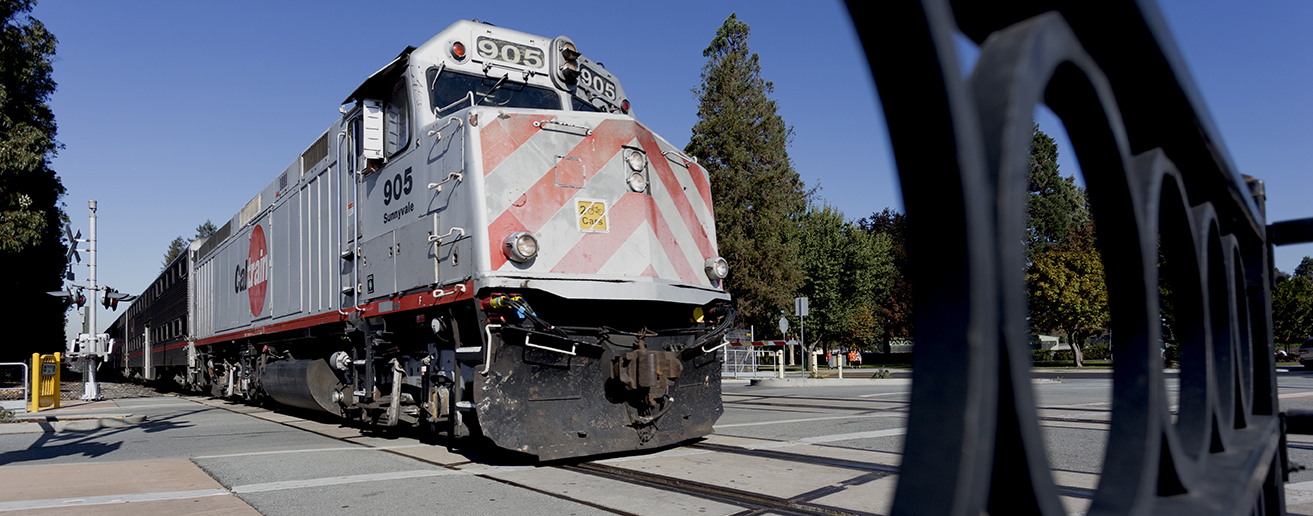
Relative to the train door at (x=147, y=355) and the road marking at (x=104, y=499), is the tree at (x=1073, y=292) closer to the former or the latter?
the train door at (x=147, y=355)

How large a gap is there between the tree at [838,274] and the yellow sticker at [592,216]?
3649 centimetres

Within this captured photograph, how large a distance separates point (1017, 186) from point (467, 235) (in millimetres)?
5785

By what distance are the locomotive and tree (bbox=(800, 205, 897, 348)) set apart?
35090mm

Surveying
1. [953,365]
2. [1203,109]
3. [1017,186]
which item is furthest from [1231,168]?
[953,365]

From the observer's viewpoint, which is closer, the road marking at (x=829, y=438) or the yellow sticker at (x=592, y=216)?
the yellow sticker at (x=592, y=216)

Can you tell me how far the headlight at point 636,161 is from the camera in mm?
6977

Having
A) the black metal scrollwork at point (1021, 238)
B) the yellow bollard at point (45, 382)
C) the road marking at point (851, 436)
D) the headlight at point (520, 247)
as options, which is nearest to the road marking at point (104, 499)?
the headlight at point (520, 247)

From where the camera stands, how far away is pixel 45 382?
17.4 metres

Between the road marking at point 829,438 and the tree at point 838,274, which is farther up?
the tree at point 838,274

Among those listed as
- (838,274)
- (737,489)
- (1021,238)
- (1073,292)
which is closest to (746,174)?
(838,274)

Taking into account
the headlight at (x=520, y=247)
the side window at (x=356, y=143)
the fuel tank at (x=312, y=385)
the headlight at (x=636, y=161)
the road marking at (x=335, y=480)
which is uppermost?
the side window at (x=356, y=143)

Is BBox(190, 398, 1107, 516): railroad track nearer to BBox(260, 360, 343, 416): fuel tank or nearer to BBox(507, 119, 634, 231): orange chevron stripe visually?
BBox(507, 119, 634, 231): orange chevron stripe

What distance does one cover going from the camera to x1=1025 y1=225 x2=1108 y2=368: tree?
117 ft

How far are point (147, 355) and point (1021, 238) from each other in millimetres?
27451
